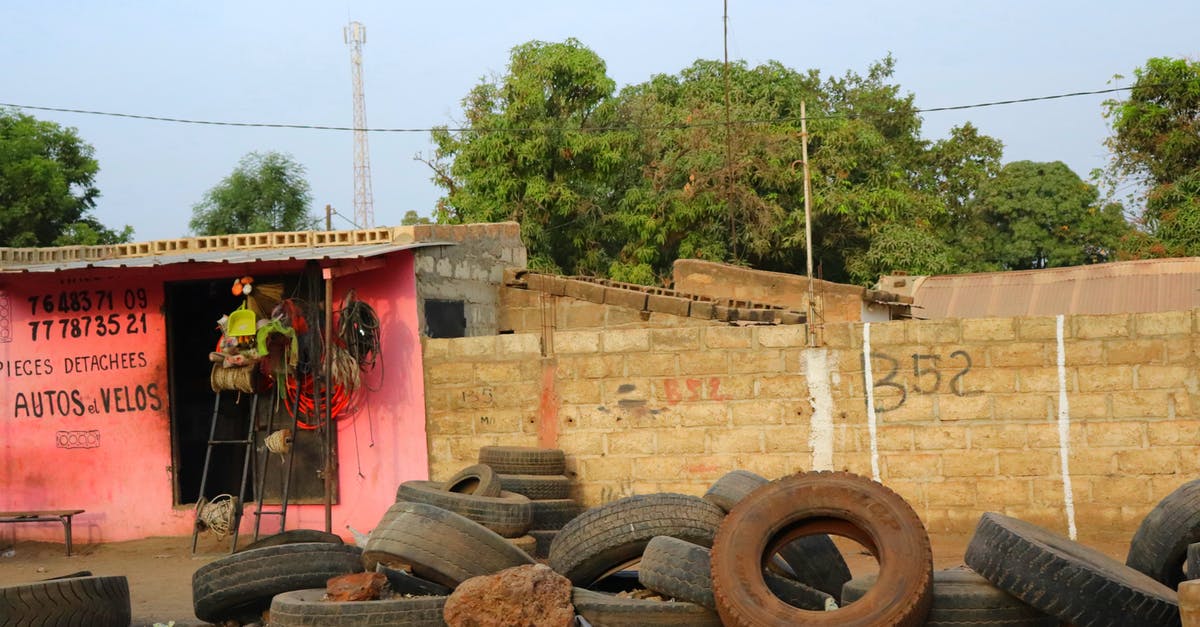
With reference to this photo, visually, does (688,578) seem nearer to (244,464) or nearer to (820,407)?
(820,407)

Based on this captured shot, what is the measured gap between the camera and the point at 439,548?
6.96 metres

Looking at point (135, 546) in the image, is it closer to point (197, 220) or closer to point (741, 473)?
point (741, 473)

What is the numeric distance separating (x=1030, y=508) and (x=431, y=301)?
5.76 metres

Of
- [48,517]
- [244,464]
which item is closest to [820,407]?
[244,464]

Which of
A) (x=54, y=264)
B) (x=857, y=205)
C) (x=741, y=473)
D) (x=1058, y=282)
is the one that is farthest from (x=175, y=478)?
(x=857, y=205)

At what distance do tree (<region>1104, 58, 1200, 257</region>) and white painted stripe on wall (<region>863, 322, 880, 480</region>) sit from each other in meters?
16.2

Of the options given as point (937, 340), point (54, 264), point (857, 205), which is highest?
point (857, 205)

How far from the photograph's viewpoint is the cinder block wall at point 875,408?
9.63 metres

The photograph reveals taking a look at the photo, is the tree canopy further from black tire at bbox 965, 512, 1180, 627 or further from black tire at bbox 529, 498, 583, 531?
black tire at bbox 965, 512, 1180, 627

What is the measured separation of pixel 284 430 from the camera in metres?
11.7

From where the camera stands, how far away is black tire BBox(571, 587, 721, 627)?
6.41 metres

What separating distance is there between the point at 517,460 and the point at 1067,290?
12211 mm

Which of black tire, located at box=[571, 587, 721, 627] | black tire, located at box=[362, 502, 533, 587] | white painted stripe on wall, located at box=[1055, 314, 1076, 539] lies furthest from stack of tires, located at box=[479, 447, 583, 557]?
white painted stripe on wall, located at box=[1055, 314, 1076, 539]

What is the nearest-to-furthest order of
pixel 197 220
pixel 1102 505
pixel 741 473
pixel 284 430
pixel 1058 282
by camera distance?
1. pixel 741 473
2. pixel 1102 505
3. pixel 284 430
4. pixel 1058 282
5. pixel 197 220
